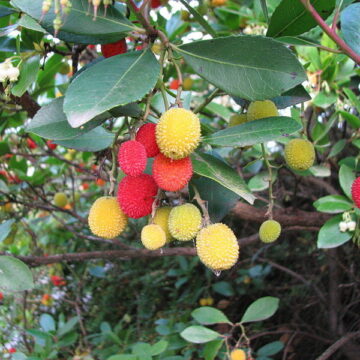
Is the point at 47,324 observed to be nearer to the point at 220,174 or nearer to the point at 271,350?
A: the point at 271,350

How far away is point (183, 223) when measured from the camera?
2.12 ft

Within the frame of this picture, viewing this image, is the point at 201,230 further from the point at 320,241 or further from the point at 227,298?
the point at 227,298

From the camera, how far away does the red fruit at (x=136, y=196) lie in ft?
2.18

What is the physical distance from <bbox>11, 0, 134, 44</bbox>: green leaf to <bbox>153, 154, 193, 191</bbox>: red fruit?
21 cm

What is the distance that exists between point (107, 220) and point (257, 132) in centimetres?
28

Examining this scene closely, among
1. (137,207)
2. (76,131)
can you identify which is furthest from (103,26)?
(137,207)

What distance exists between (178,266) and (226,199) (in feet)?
4.99

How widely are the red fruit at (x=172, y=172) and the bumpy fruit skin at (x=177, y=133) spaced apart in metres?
0.02

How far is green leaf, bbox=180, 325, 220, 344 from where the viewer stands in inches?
47.7

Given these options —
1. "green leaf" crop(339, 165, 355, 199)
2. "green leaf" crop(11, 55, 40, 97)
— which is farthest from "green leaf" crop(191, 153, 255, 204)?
"green leaf" crop(339, 165, 355, 199)

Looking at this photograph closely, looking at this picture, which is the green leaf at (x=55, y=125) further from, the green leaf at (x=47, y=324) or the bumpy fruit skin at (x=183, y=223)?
the green leaf at (x=47, y=324)

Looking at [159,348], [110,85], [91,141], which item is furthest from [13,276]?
[110,85]

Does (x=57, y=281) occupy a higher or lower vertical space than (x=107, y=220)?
lower

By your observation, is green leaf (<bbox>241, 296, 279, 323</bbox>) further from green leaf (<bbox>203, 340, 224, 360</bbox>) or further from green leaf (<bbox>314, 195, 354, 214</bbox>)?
green leaf (<bbox>314, 195, 354, 214</bbox>)
